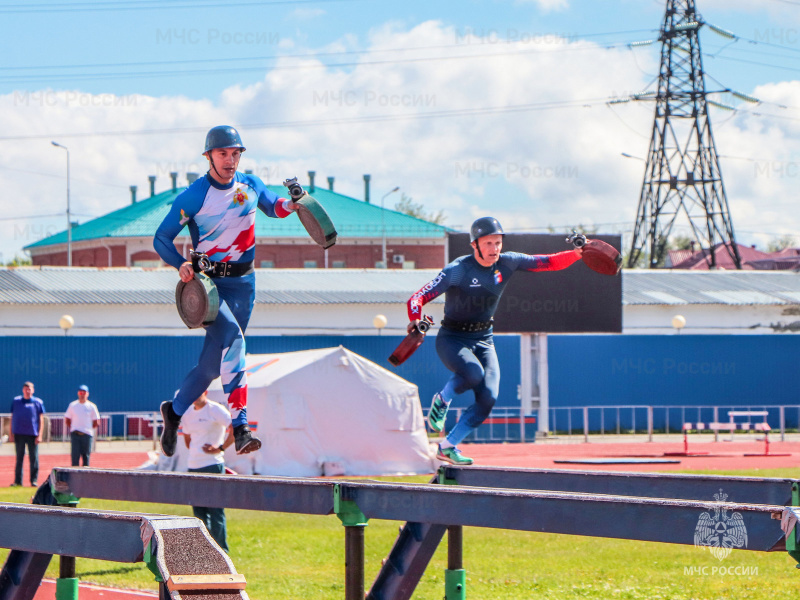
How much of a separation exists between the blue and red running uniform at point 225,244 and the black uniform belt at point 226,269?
2 cm

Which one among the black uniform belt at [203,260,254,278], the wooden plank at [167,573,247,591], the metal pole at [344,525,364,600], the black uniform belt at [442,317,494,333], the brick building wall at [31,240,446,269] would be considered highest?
the brick building wall at [31,240,446,269]

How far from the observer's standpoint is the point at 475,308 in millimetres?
8438

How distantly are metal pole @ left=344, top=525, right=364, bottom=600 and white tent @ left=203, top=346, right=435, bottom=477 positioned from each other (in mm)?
16776

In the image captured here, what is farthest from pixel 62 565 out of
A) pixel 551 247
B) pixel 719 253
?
pixel 719 253

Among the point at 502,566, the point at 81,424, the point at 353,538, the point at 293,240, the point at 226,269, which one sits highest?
the point at 293,240

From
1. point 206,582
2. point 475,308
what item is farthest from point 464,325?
point 206,582

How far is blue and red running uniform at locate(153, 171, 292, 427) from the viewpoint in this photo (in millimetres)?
7074

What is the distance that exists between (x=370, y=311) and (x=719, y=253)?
46518mm

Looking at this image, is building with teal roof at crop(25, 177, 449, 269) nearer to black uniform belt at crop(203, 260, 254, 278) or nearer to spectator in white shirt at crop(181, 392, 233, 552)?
spectator in white shirt at crop(181, 392, 233, 552)

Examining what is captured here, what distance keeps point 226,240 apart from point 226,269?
0.62ft

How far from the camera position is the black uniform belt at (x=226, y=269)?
7.14 metres

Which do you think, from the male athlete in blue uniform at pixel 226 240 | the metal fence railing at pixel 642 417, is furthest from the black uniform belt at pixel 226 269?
the metal fence railing at pixel 642 417

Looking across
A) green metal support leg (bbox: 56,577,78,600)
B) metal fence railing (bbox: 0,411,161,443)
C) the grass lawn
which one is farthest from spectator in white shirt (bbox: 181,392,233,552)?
metal fence railing (bbox: 0,411,161,443)

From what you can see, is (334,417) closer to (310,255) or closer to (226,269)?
(226,269)
